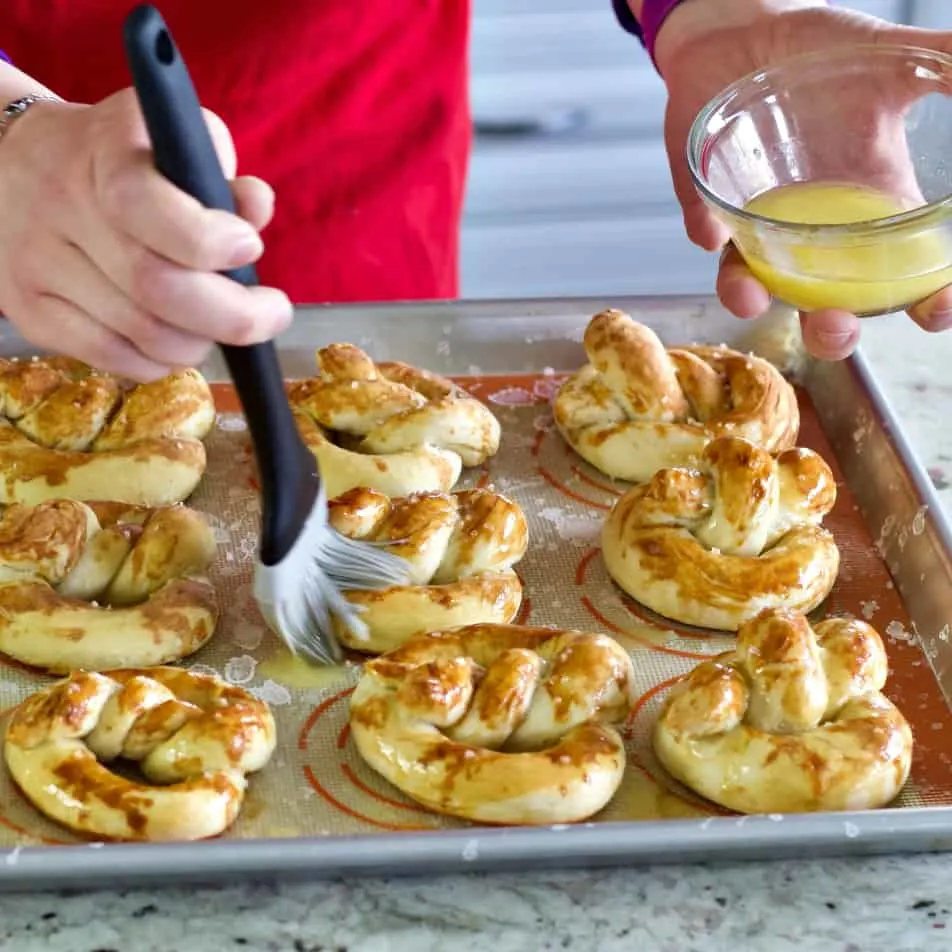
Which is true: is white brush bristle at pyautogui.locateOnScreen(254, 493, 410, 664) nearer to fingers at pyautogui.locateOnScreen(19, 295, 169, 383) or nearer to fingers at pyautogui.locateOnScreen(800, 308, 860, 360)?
fingers at pyautogui.locateOnScreen(19, 295, 169, 383)

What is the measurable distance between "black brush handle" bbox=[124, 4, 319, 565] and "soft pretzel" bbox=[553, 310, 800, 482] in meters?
0.45

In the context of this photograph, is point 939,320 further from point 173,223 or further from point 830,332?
point 173,223

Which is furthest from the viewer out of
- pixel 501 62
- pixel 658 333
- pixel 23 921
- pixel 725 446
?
pixel 501 62

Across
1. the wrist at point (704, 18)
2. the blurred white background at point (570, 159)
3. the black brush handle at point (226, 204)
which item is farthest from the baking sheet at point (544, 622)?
the blurred white background at point (570, 159)

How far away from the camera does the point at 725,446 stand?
1.49m

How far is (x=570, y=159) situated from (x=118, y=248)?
2.20 metres

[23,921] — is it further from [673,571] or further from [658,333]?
[658,333]

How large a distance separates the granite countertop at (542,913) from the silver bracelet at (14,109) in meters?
0.63

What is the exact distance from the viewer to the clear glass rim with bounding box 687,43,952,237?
1170 mm

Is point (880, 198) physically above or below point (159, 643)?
above

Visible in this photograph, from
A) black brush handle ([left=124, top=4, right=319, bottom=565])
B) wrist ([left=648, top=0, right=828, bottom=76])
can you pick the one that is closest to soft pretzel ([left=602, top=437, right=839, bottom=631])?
black brush handle ([left=124, top=4, right=319, bottom=565])

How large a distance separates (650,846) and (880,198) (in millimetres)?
626

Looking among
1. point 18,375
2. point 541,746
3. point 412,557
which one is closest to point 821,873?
point 541,746

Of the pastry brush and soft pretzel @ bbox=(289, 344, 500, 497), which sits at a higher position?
the pastry brush
